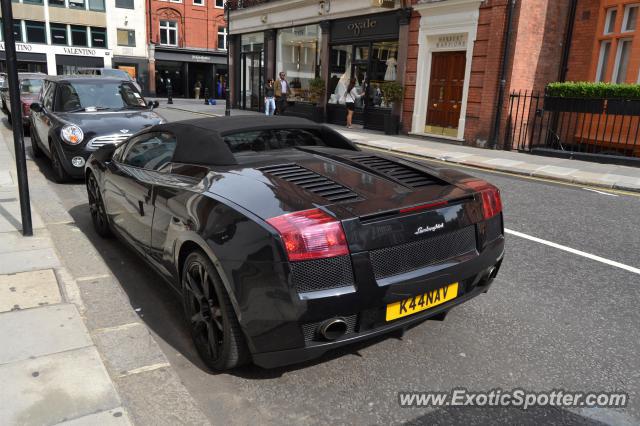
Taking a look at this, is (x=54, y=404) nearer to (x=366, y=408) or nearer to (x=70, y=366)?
(x=70, y=366)

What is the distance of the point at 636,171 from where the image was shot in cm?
1157

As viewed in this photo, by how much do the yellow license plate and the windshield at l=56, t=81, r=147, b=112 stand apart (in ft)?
26.0

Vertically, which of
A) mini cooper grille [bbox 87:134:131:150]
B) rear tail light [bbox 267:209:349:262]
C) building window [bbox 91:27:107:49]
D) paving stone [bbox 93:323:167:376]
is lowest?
paving stone [bbox 93:323:167:376]

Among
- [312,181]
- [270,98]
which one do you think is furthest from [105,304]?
[270,98]

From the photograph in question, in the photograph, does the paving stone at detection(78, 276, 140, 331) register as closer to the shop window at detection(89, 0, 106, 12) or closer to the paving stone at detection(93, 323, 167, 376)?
the paving stone at detection(93, 323, 167, 376)

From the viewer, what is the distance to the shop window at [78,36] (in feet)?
150

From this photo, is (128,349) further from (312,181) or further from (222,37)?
(222,37)

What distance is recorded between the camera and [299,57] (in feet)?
78.4

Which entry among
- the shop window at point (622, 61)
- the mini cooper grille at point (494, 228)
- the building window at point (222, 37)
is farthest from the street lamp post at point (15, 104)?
the building window at point (222, 37)

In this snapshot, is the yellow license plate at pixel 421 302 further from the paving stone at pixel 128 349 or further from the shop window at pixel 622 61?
the shop window at pixel 622 61

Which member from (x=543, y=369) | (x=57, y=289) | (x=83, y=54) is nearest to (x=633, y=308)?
(x=543, y=369)

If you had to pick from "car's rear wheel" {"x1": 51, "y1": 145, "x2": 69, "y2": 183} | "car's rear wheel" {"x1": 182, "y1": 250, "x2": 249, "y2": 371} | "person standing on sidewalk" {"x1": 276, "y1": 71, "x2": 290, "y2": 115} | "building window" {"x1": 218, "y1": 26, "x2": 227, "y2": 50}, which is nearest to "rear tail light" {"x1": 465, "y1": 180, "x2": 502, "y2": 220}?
"car's rear wheel" {"x1": 182, "y1": 250, "x2": 249, "y2": 371}

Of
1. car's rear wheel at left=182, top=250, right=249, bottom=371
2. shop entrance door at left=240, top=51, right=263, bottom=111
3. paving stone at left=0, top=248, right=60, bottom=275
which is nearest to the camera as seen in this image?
car's rear wheel at left=182, top=250, right=249, bottom=371

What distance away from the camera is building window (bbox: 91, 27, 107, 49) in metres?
46.4
